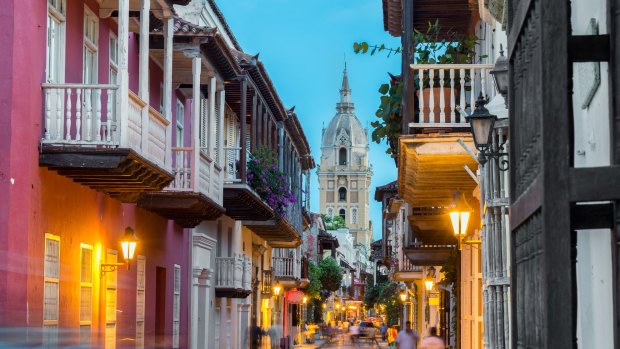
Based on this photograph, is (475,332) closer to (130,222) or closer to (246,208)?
(130,222)

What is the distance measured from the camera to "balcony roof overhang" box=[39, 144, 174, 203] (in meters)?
14.9

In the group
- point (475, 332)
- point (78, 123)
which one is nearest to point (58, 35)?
point (78, 123)

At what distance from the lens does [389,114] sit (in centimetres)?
1955

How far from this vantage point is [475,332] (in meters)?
20.8

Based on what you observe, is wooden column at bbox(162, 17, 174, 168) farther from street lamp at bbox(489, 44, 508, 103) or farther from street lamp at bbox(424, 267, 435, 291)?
street lamp at bbox(424, 267, 435, 291)

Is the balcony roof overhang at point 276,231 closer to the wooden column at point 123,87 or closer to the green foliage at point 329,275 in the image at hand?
the wooden column at point 123,87

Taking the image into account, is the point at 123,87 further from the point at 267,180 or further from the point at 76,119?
the point at 267,180

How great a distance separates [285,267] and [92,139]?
116 ft

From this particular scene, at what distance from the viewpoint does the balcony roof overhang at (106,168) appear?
14.9 m

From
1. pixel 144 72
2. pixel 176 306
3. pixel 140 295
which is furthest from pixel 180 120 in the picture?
pixel 144 72

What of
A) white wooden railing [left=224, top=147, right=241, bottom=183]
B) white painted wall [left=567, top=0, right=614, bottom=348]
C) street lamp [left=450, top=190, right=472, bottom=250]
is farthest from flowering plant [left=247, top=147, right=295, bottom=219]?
white painted wall [left=567, top=0, right=614, bottom=348]

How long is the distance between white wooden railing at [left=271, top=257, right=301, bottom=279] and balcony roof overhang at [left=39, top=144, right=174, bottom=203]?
30865 mm

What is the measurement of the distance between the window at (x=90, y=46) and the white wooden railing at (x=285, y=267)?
1208 inches

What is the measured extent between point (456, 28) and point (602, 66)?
623 inches
